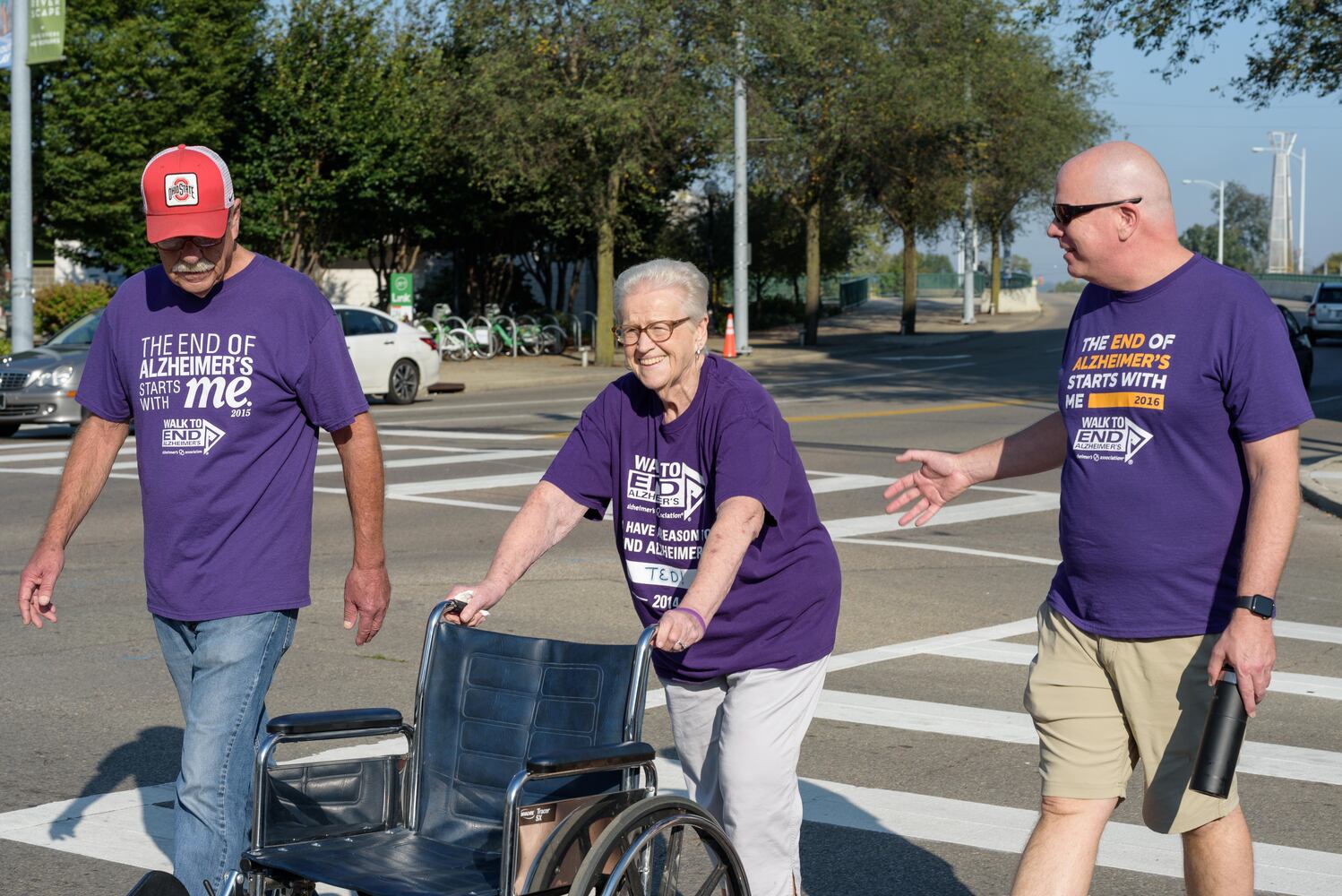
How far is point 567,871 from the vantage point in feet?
11.2

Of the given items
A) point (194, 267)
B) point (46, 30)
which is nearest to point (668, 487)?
point (194, 267)

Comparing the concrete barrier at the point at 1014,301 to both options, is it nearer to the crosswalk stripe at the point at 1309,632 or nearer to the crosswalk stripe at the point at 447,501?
the crosswalk stripe at the point at 447,501

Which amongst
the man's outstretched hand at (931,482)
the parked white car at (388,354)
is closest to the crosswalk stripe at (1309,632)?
the man's outstretched hand at (931,482)

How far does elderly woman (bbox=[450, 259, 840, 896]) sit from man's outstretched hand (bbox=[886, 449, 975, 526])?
20.2 inches

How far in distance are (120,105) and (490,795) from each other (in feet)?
103

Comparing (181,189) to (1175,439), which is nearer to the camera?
(1175,439)

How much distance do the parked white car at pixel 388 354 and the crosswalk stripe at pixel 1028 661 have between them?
637 inches

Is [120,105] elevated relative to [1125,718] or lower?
elevated

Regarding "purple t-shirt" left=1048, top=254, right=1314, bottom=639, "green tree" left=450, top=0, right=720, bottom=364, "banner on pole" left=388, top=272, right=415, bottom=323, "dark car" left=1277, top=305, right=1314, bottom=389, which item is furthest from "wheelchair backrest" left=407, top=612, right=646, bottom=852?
"green tree" left=450, top=0, right=720, bottom=364

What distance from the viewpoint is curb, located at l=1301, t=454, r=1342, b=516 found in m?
13.6

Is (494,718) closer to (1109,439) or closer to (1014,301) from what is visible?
(1109,439)

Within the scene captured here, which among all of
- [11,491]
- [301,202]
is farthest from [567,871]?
[301,202]

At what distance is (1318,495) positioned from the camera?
14102 millimetres

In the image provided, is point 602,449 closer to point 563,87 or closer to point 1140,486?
point 1140,486
